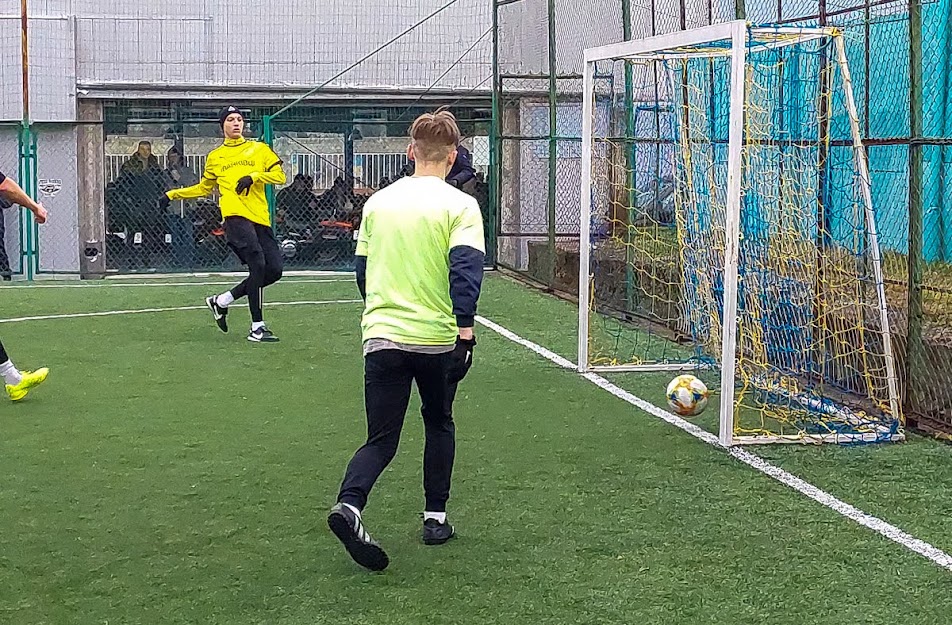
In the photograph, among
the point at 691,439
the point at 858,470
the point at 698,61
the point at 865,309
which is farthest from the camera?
the point at 698,61

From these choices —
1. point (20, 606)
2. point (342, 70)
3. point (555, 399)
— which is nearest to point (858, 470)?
point (555, 399)

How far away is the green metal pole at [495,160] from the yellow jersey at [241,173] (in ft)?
23.2

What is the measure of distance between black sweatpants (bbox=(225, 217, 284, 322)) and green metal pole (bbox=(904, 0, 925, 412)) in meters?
5.57

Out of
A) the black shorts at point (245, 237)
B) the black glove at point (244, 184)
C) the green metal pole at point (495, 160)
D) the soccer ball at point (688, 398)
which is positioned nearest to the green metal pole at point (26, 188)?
the green metal pole at point (495, 160)

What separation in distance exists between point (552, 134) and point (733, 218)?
864 cm

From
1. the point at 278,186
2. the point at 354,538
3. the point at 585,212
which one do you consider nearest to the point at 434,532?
the point at 354,538

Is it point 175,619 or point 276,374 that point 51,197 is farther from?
point 175,619

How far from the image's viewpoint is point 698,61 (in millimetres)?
10906

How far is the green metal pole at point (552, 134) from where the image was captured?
52.1 ft

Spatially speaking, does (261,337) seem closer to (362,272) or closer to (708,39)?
(708,39)

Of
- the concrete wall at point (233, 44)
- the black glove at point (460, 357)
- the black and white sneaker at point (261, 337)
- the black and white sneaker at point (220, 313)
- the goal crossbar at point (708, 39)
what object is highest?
the concrete wall at point (233, 44)

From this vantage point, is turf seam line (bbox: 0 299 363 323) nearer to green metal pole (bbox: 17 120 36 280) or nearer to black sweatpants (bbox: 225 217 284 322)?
black sweatpants (bbox: 225 217 284 322)

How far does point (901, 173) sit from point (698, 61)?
1913mm

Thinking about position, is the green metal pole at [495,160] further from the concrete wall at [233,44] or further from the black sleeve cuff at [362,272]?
the black sleeve cuff at [362,272]
